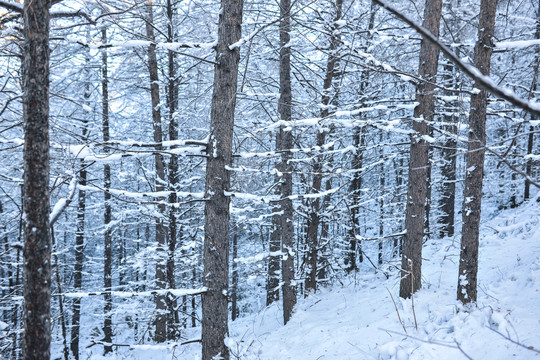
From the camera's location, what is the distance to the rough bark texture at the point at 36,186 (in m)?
2.67

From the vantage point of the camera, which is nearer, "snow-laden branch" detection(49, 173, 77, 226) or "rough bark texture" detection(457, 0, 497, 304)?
"snow-laden branch" detection(49, 173, 77, 226)

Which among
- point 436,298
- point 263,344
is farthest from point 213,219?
point 436,298

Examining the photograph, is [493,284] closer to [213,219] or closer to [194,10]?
[213,219]

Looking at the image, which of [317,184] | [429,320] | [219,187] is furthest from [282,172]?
[317,184]

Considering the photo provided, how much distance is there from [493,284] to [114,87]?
1244cm

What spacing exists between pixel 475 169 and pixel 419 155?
1180 mm

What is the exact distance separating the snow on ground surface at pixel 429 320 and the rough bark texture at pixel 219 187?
33cm

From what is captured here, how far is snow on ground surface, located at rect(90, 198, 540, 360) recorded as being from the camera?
13.6 feet

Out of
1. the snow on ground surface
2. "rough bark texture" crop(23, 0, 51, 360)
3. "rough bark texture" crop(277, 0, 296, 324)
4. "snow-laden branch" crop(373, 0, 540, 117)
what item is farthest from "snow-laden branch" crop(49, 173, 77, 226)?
"rough bark texture" crop(277, 0, 296, 324)

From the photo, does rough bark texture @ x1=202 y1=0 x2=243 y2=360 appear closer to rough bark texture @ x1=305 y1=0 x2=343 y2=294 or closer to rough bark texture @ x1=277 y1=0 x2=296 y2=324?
rough bark texture @ x1=277 y1=0 x2=296 y2=324

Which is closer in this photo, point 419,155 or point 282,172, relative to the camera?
point 282,172

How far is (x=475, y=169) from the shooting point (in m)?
5.11

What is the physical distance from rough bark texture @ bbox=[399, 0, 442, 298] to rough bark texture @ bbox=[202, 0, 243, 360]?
11.1 feet

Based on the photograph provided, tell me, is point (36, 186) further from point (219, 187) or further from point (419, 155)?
point (419, 155)
